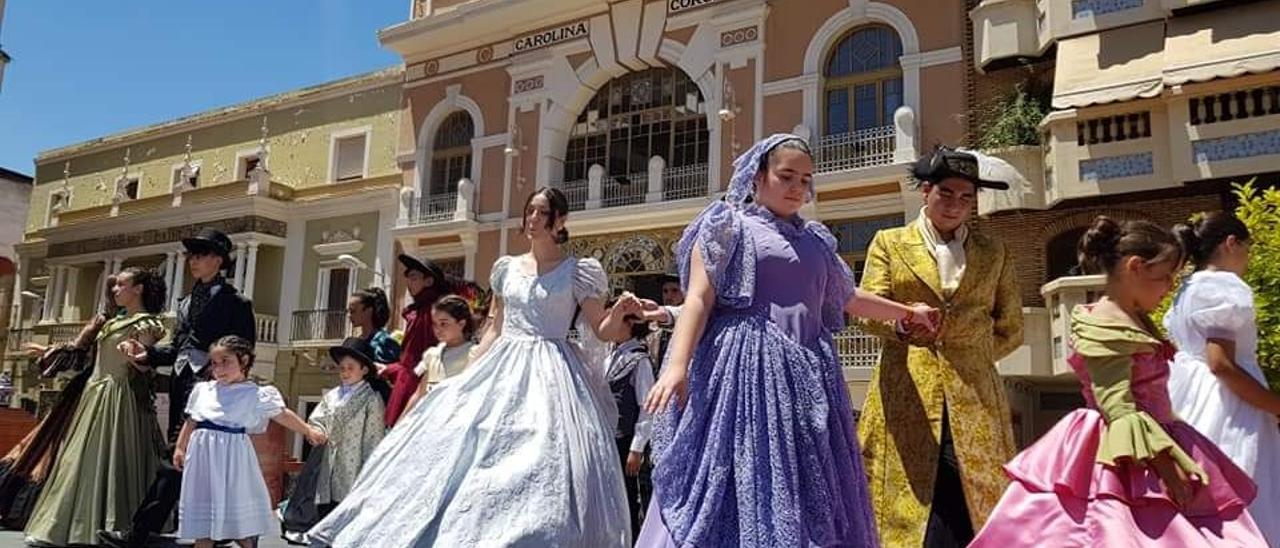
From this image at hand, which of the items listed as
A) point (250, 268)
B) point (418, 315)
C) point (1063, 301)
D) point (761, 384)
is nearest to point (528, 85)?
point (250, 268)

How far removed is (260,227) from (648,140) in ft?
35.1

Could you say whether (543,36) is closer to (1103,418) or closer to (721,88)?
(721,88)

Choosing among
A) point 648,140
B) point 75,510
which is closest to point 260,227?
point 648,140

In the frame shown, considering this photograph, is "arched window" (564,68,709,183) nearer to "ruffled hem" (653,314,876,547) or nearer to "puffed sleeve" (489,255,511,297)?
"puffed sleeve" (489,255,511,297)

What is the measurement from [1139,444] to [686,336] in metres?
1.42

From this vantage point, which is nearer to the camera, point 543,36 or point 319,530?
point 319,530

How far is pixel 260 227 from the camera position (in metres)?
24.7

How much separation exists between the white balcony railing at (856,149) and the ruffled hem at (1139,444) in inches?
552

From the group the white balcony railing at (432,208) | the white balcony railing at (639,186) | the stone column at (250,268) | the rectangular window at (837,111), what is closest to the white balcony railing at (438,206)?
the white balcony railing at (432,208)

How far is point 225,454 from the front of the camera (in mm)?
5508

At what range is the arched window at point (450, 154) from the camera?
22656 mm

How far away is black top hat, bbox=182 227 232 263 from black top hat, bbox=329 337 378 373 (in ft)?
3.80

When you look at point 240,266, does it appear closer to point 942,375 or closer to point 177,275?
point 177,275

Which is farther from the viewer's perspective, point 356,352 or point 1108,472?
point 356,352
